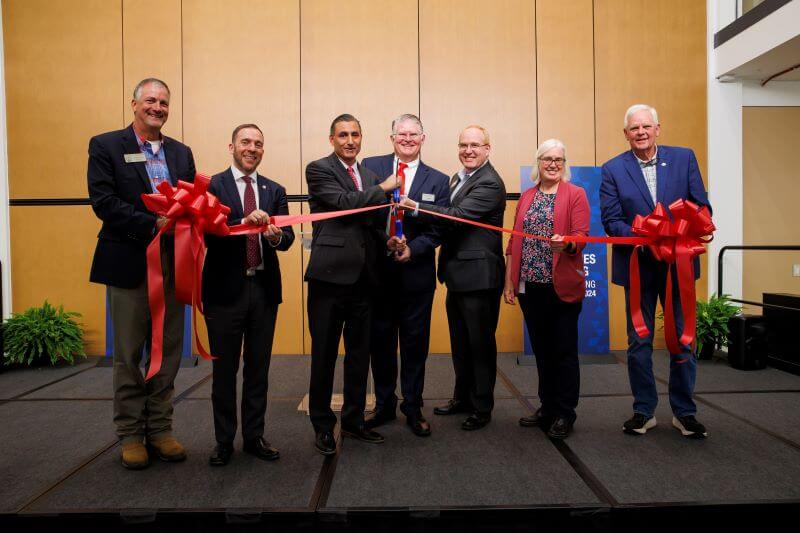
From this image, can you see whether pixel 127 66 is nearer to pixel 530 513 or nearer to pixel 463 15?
pixel 463 15

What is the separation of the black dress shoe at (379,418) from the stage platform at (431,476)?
5 centimetres

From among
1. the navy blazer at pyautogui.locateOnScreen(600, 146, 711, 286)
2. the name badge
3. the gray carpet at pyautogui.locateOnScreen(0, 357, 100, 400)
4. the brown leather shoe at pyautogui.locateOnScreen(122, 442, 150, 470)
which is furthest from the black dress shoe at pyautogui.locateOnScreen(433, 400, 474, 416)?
the gray carpet at pyautogui.locateOnScreen(0, 357, 100, 400)

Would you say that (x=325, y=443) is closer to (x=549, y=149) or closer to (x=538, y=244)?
(x=538, y=244)

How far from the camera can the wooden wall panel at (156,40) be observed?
517 centimetres

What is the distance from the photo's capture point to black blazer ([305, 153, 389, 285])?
252 cm

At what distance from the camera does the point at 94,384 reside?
13.7ft

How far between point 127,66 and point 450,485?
526cm

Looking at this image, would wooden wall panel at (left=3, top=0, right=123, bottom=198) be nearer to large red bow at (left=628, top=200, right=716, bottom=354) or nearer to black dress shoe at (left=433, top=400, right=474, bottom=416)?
black dress shoe at (left=433, top=400, right=474, bottom=416)

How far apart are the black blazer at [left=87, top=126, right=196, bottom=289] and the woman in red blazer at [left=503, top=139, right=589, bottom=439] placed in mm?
2017

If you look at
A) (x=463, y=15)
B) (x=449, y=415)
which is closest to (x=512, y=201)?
(x=463, y=15)

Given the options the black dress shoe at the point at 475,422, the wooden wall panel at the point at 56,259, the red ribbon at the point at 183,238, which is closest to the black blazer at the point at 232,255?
the red ribbon at the point at 183,238

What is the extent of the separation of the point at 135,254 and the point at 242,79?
11.2 ft

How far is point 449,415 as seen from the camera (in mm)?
3248

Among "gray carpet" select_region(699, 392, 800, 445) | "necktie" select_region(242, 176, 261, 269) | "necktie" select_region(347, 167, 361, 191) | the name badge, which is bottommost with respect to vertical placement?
"gray carpet" select_region(699, 392, 800, 445)
